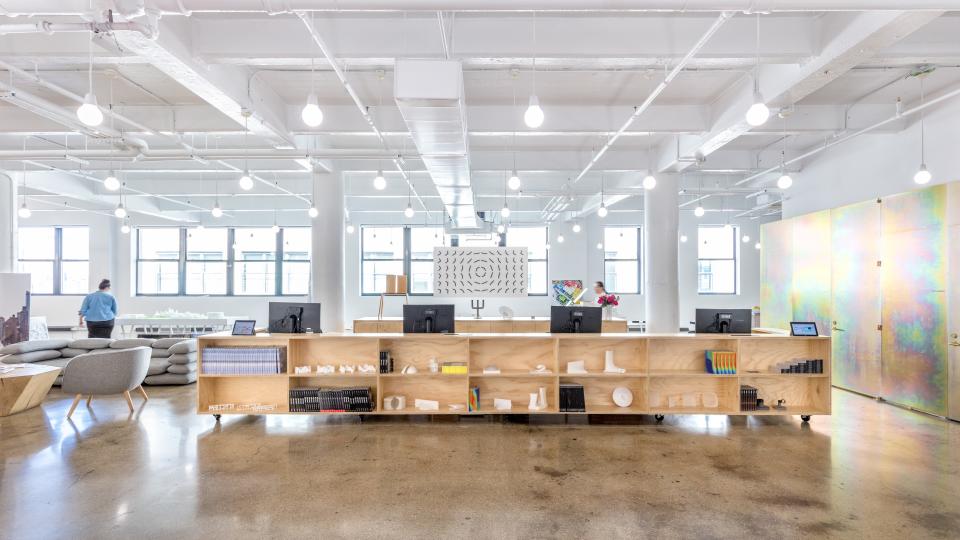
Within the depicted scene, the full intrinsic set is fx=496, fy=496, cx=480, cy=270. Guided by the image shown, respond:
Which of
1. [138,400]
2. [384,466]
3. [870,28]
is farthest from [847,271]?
[138,400]

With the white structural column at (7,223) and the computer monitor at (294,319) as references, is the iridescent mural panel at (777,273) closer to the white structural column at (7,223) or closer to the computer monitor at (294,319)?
the computer monitor at (294,319)

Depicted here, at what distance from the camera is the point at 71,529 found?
3199mm

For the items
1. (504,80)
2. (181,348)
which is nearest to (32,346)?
(181,348)

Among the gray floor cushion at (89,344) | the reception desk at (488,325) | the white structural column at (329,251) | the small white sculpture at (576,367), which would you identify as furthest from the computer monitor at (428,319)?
the gray floor cushion at (89,344)

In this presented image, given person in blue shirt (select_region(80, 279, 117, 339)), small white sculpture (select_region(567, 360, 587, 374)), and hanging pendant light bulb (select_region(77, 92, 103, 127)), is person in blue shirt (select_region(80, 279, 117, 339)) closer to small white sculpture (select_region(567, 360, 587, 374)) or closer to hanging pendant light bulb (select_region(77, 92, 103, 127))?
hanging pendant light bulb (select_region(77, 92, 103, 127))

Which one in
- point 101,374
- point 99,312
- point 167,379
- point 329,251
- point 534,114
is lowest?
point 167,379

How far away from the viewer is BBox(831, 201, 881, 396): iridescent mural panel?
6695 millimetres

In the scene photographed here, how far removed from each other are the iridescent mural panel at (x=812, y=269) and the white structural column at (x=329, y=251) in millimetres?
7681

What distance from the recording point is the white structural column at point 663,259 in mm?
8656

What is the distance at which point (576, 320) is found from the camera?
573 centimetres

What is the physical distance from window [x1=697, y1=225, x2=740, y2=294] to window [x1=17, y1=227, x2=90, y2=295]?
18.4 meters

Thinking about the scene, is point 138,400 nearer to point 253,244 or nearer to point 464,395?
point 464,395

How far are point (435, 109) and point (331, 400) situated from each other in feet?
11.0

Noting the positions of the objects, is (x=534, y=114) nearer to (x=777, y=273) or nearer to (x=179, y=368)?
(x=777, y=273)
